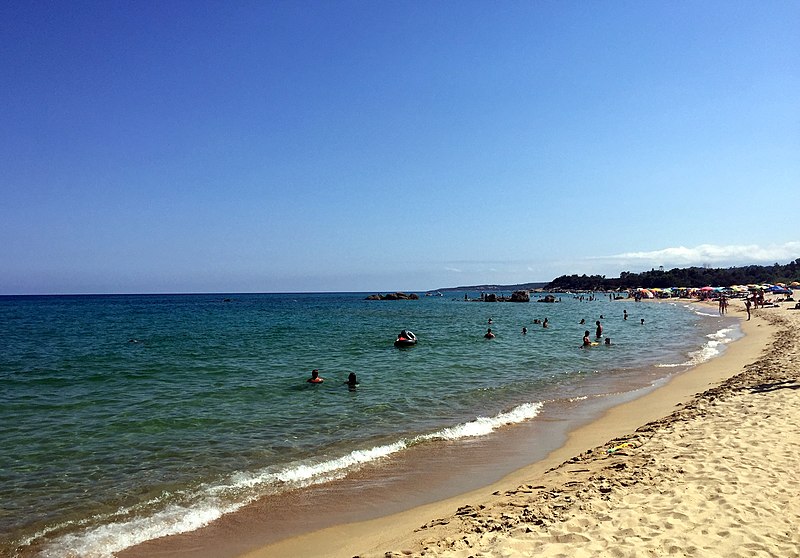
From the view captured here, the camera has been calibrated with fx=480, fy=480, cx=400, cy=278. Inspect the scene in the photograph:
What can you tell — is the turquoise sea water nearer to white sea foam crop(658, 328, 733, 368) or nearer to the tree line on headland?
white sea foam crop(658, 328, 733, 368)

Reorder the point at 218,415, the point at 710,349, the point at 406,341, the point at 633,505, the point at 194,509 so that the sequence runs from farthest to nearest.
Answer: the point at 406,341, the point at 710,349, the point at 218,415, the point at 194,509, the point at 633,505

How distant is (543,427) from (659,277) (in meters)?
164

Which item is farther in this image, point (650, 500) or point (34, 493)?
point (34, 493)

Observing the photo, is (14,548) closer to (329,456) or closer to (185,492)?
(185,492)

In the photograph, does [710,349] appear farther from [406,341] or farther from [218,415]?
[218,415]

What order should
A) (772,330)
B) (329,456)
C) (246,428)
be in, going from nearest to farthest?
1. (329,456)
2. (246,428)
3. (772,330)

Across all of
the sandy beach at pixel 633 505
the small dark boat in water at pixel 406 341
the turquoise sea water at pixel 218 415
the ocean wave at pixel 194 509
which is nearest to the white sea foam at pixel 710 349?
the turquoise sea water at pixel 218 415

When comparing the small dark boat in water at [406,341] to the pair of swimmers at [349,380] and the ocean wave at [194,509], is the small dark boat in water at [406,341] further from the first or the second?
the ocean wave at [194,509]

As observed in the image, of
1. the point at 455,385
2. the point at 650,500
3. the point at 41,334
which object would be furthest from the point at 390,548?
the point at 41,334

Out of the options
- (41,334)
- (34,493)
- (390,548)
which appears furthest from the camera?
(41,334)

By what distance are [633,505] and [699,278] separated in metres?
159

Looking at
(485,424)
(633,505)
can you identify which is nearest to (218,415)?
(485,424)

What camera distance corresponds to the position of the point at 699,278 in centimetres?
14050

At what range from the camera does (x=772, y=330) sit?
109 ft
